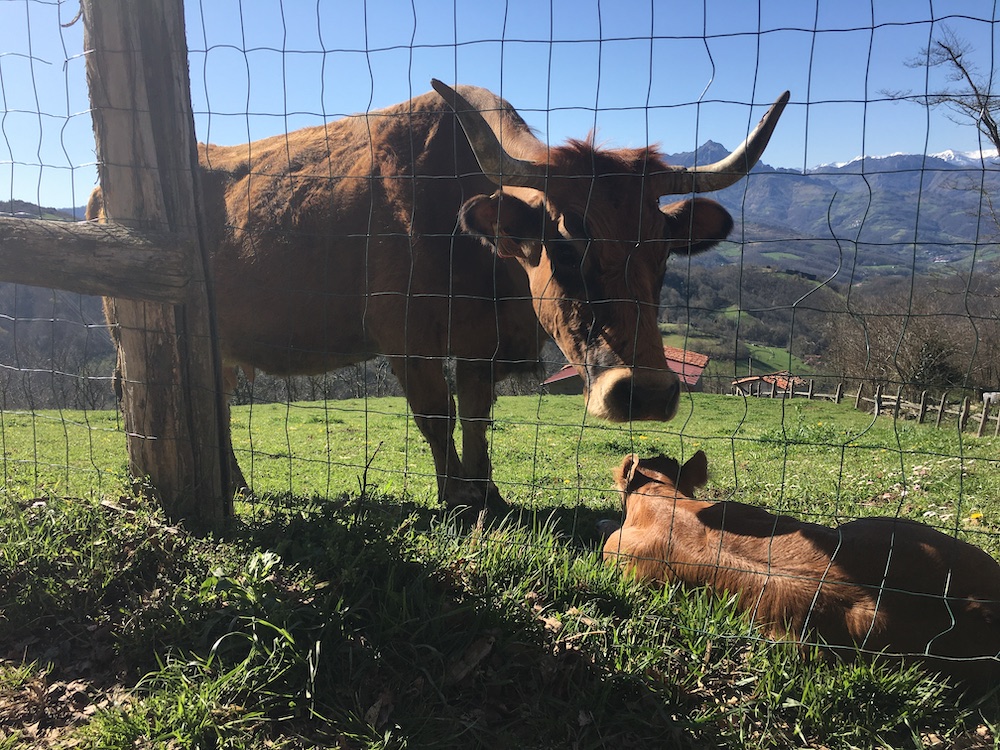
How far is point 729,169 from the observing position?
3752 mm

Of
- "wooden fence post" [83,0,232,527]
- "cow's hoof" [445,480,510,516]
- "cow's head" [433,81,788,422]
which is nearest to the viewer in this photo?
"wooden fence post" [83,0,232,527]

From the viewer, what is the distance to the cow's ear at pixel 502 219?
3822 millimetres

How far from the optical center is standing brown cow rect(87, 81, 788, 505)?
11.7ft

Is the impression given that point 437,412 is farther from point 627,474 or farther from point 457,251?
point 627,474

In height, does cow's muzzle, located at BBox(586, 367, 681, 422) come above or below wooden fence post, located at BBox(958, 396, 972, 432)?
above

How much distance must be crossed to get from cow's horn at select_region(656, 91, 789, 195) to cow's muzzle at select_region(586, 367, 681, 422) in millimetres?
1029

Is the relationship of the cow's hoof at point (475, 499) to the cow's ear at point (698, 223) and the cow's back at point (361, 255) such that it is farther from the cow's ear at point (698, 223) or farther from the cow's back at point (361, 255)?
the cow's ear at point (698, 223)

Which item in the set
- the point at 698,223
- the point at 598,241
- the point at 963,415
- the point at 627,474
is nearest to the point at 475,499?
the point at 627,474

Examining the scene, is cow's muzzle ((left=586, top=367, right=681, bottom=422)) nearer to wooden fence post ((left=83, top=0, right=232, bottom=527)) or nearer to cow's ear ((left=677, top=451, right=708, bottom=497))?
cow's ear ((left=677, top=451, right=708, bottom=497))

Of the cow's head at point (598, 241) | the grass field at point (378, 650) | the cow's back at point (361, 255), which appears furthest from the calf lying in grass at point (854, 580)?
the cow's back at point (361, 255)

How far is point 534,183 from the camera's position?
3785 millimetres

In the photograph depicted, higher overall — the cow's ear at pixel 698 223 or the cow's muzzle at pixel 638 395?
the cow's ear at pixel 698 223

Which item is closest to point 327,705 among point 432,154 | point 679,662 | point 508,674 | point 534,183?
point 508,674

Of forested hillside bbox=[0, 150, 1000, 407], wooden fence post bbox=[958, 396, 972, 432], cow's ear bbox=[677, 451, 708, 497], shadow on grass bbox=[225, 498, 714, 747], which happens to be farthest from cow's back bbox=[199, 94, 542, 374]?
wooden fence post bbox=[958, 396, 972, 432]
